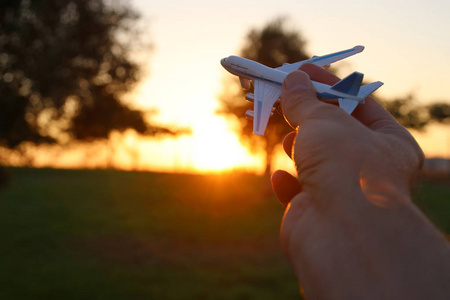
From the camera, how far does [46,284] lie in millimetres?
9641

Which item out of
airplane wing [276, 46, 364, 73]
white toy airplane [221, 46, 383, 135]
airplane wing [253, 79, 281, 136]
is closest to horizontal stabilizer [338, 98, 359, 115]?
white toy airplane [221, 46, 383, 135]

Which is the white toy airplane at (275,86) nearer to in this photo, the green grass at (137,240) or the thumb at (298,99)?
the thumb at (298,99)

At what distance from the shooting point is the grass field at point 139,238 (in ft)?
32.1

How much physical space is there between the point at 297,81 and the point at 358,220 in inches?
46.3

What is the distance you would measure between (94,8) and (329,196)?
11.7 metres

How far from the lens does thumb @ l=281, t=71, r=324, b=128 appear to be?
7.72ft

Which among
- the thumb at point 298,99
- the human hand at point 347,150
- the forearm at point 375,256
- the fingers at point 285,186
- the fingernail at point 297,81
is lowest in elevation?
the forearm at point 375,256

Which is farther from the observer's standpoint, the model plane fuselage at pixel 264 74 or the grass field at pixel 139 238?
the grass field at pixel 139 238

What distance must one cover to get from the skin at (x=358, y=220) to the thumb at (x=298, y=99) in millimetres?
23

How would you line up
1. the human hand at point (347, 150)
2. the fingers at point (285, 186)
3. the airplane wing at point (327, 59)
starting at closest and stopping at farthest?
the human hand at point (347, 150) < the fingers at point (285, 186) < the airplane wing at point (327, 59)

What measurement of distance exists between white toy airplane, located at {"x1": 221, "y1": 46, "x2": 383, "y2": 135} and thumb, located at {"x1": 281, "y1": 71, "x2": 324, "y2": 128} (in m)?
0.28

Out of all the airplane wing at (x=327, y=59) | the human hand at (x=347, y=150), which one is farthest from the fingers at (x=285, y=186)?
the airplane wing at (x=327, y=59)

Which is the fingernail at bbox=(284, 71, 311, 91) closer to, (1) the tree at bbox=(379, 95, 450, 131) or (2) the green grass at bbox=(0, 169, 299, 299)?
(2) the green grass at bbox=(0, 169, 299, 299)

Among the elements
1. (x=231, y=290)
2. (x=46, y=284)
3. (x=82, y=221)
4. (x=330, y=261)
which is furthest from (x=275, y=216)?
(x=330, y=261)
